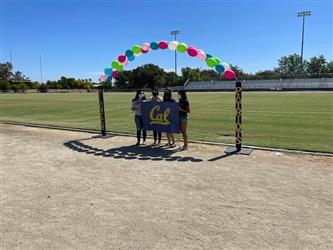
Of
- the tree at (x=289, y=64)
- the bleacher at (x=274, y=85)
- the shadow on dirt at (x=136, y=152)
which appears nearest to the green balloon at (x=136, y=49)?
the shadow on dirt at (x=136, y=152)

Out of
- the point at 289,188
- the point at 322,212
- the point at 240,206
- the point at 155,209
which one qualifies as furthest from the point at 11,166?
the point at 322,212

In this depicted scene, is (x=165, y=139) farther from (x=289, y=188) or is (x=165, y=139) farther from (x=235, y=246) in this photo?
(x=235, y=246)

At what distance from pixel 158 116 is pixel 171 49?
2.52m

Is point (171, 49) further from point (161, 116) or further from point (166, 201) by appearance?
point (166, 201)

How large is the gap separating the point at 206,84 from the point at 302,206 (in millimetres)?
87185

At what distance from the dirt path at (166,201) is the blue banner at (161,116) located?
1.17 meters

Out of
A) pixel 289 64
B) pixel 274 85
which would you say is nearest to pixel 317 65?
pixel 289 64

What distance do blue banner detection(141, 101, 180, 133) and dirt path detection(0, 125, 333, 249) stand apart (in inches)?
46.0

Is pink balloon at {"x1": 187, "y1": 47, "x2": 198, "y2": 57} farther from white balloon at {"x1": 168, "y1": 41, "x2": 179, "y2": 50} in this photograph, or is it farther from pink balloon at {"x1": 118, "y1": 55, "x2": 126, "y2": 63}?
pink balloon at {"x1": 118, "y1": 55, "x2": 126, "y2": 63}

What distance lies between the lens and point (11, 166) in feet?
27.2

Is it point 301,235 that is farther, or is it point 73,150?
point 73,150

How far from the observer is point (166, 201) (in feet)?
18.4

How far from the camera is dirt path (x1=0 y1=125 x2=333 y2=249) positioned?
430cm

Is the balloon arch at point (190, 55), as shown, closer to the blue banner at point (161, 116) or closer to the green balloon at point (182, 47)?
the green balloon at point (182, 47)
